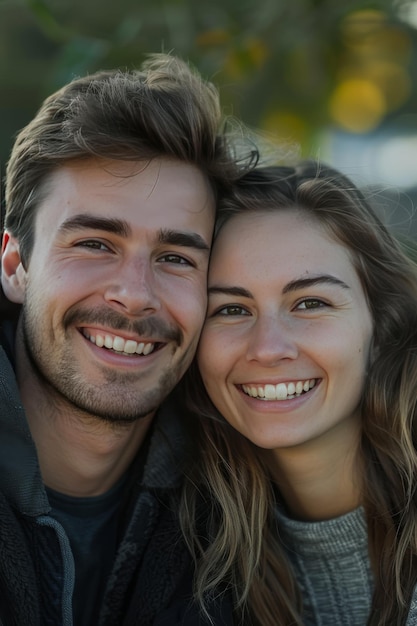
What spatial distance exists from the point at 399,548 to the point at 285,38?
2226 millimetres

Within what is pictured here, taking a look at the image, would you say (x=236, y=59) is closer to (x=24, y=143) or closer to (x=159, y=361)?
(x=24, y=143)

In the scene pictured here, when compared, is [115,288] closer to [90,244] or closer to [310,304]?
[90,244]

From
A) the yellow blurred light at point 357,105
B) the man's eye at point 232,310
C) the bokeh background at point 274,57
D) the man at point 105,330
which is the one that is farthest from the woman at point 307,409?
the yellow blurred light at point 357,105

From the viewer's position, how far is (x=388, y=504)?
3.00 m

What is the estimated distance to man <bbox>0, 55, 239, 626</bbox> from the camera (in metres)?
2.86

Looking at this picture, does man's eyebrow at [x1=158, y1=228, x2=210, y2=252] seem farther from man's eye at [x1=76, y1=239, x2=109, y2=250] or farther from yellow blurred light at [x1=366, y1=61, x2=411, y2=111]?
yellow blurred light at [x1=366, y1=61, x2=411, y2=111]

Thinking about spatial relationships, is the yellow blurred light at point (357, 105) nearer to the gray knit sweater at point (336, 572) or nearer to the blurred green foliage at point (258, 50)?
the blurred green foliage at point (258, 50)

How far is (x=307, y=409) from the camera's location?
2902 millimetres

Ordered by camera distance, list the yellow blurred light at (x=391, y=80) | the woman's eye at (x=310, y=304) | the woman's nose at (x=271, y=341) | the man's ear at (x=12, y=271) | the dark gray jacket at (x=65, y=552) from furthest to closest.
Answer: the yellow blurred light at (x=391, y=80)
the man's ear at (x=12, y=271)
the woman's eye at (x=310, y=304)
the woman's nose at (x=271, y=341)
the dark gray jacket at (x=65, y=552)

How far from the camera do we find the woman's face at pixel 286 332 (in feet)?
9.48

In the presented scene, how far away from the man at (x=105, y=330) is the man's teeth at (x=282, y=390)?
0.23 m

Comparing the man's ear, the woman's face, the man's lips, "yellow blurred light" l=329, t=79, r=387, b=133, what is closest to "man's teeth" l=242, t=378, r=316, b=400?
the woman's face

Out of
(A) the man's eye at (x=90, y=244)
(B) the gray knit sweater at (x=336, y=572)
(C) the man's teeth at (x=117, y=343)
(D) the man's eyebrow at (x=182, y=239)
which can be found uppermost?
(D) the man's eyebrow at (x=182, y=239)

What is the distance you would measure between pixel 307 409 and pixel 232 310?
1.14 ft
